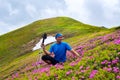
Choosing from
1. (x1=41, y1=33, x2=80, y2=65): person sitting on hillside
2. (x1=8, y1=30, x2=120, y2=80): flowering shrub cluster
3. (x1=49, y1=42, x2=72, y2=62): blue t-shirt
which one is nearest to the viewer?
(x1=8, y1=30, x2=120, y2=80): flowering shrub cluster

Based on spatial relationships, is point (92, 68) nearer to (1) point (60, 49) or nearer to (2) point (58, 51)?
(1) point (60, 49)

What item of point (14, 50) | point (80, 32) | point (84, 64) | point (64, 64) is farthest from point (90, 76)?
point (14, 50)

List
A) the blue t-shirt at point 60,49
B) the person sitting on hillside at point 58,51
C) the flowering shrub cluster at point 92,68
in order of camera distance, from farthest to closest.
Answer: the blue t-shirt at point 60,49, the person sitting on hillside at point 58,51, the flowering shrub cluster at point 92,68

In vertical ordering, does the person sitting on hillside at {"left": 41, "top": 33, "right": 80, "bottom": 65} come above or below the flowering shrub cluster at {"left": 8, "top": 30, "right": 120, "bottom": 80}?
above

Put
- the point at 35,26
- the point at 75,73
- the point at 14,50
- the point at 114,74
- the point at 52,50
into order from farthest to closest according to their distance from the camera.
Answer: the point at 35,26 → the point at 14,50 → the point at 52,50 → the point at 75,73 → the point at 114,74

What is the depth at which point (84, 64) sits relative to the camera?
26.3m

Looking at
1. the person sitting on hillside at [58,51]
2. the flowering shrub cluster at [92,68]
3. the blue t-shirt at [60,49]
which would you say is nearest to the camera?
the flowering shrub cluster at [92,68]

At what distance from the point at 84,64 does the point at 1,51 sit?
6523 centimetres

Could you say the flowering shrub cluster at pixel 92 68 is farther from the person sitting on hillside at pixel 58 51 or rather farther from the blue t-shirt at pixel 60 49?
the blue t-shirt at pixel 60 49

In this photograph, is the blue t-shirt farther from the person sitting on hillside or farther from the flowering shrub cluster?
the flowering shrub cluster

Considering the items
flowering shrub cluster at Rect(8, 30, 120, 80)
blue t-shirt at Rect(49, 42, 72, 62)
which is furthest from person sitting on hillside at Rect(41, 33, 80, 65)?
flowering shrub cluster at Rect(8, 30, 120, 80)

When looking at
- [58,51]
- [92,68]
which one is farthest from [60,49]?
[92,68]

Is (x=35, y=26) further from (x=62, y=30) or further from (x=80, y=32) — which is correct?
(x=80, y=32)

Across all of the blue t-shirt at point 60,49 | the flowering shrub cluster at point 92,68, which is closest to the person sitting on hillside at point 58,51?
the blue t-shirt at point 60,49
